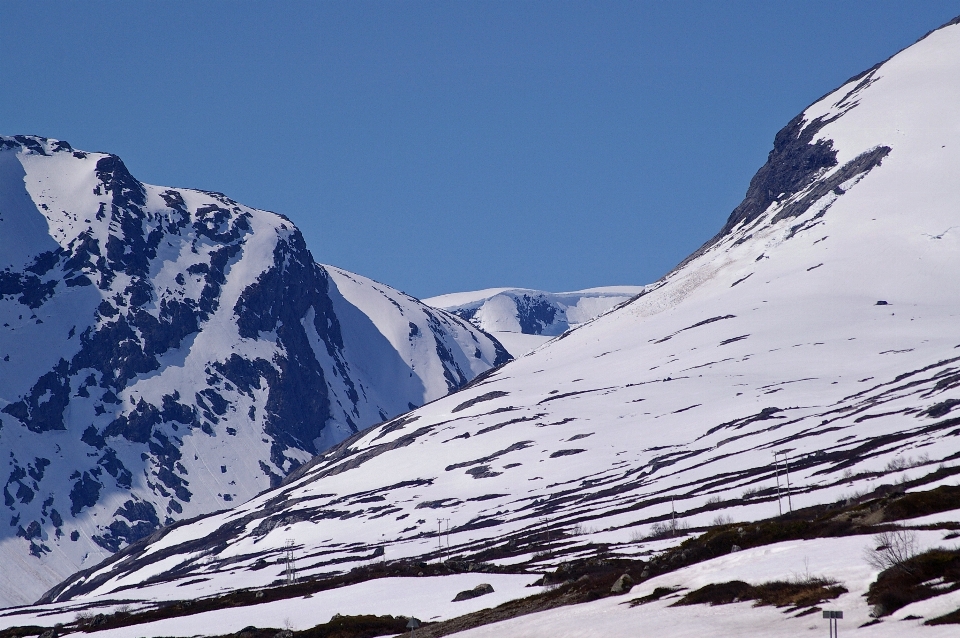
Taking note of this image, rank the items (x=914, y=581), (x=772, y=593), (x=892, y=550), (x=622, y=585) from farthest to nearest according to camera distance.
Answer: (x=622, y=585)
(x=772, y=593)
(x=892, y=550)
(x=914, y=581)

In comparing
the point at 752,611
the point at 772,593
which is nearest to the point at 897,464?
the point at 772,593

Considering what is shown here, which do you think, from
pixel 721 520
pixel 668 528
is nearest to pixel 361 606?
pixel 721 520

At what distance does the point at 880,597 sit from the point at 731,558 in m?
17.0

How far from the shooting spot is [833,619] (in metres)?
39.4

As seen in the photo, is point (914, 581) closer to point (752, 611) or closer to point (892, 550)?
point (892, 550)

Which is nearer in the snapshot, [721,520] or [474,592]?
[474,592]

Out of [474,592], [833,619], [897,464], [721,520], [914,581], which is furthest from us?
[897,464]

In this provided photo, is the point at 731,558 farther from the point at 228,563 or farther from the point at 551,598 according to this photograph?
the point at 228,563

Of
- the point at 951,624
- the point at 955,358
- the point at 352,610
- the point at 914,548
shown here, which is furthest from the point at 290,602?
the point at 955,358

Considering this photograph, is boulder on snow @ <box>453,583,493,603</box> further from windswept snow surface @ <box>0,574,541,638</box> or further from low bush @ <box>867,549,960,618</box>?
low bush @ <box>867,549,960,618</box>

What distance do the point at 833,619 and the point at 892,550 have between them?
6.53 m

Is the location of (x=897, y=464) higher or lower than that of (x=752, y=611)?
Result: higher

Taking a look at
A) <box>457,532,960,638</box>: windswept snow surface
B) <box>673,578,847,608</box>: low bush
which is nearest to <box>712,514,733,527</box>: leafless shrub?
<box>457,532,960,638</box>: windswept snow surface

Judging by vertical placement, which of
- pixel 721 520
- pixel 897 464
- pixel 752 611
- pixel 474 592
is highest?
pixel 897 464
